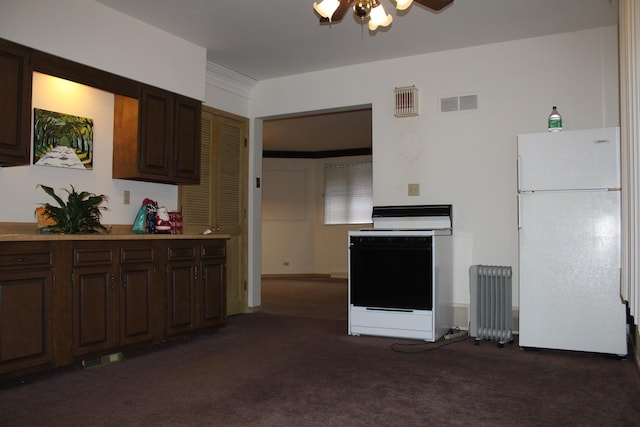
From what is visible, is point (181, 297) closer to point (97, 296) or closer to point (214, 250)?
point (214, 250)

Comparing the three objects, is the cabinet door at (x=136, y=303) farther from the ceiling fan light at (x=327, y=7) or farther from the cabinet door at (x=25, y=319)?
the ceiling fan light at (x=327, y=7)

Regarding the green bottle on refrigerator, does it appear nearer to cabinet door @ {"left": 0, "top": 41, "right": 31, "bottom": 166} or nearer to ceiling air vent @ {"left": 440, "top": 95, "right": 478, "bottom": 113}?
ceiling air vent @ {"left": 440, "top": 95, "right": 478, "bottom": 113}

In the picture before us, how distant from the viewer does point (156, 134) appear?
4.46m

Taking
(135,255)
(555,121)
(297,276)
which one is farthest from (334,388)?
(297,276)

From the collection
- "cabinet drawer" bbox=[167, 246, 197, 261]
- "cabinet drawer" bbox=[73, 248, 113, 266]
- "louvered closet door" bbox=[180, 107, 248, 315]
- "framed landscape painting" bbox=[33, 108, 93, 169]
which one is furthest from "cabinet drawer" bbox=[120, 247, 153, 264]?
"louvered closet door" bbox=[180, 107, 248, 315]

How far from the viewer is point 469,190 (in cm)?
484

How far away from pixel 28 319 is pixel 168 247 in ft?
4.15

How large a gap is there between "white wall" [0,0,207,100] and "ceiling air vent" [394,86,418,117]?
193cm

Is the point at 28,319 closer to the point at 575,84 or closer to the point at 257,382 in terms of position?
the point at 257,382

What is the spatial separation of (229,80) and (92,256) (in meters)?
2.85

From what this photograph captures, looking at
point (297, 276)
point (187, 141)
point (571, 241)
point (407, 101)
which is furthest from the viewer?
point (297, 276)

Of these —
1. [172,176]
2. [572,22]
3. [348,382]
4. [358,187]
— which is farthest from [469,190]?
[358,187]

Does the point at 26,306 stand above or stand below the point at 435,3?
below

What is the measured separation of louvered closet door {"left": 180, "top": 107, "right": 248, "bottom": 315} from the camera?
534 cm
